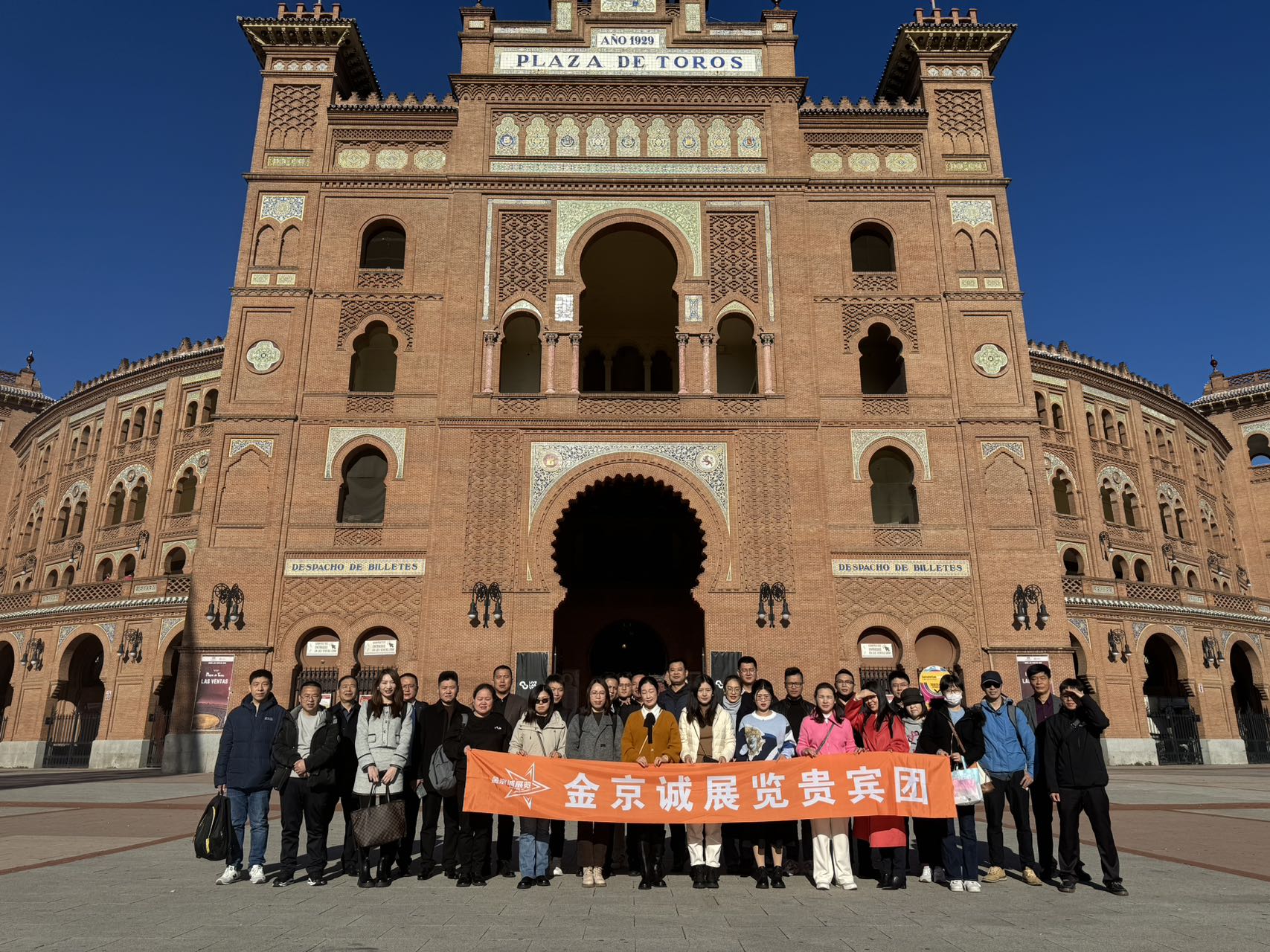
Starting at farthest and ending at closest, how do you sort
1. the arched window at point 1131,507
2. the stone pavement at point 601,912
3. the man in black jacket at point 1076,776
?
the arched window at point 1131,507 < the man in black jacket at point 1076,776 < the stone pavement at point 601,912

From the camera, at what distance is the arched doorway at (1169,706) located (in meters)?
27.8

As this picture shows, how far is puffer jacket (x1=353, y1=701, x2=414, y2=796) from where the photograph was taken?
794 cm

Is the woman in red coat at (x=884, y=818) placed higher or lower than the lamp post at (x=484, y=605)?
lower

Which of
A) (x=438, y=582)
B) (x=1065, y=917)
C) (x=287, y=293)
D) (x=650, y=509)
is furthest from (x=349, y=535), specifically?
(x=1065, y=917)

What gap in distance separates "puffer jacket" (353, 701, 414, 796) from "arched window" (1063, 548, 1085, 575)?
97.7 feet

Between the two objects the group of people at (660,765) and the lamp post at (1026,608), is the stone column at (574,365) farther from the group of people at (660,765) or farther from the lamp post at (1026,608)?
the group of people at (660,765)

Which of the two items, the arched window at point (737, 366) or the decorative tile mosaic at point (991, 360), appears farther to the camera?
the arched window at point (737, 366)

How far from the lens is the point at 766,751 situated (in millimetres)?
8367

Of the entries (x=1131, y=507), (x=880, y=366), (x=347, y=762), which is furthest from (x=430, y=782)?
(x=1131, y=507)

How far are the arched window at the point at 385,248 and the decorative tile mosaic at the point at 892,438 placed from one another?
13127mm

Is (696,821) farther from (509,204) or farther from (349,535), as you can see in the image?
(509,204)

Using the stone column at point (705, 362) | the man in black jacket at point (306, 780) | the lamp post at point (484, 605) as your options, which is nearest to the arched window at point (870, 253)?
the stone column at point (705, 362)

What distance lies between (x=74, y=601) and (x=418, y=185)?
19.1 m

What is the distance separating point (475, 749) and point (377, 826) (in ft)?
3.54
